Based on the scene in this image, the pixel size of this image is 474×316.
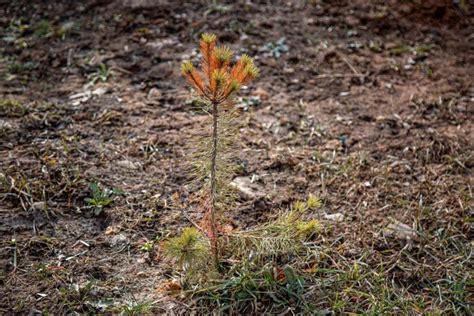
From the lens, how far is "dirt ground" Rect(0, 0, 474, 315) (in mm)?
2273

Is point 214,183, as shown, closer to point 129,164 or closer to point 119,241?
point 119,241

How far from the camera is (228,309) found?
2086 mm

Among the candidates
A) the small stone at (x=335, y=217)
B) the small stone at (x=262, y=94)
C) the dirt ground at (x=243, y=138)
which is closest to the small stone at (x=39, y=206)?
the dirt ground at (x=243, y=138)

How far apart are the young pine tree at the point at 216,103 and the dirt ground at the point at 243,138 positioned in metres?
0.38

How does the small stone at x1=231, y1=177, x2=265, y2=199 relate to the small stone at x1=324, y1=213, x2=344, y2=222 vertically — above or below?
above

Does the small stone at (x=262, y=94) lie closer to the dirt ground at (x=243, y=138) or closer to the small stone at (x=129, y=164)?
the dirt ground at (x=243, y=138)

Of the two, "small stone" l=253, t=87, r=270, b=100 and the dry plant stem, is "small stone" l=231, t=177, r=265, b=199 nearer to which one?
the dry plant stem

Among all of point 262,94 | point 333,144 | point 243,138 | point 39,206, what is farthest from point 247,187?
point 39,206

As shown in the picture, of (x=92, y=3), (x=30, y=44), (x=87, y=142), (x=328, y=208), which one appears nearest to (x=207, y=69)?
(x=328, y=208)

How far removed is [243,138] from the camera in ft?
9.97

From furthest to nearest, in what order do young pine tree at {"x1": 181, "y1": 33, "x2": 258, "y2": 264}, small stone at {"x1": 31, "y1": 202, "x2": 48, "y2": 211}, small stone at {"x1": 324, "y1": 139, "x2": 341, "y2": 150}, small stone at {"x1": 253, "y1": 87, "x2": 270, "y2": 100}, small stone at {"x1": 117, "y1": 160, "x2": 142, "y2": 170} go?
small stone at {"x1": 253, "y1": 87, "x2": 270, "y2": 100}, small stone at {"x1": 324, "y1": 139, "x2": 341, "y2": 150}, small stone at {"x1": 117, "y1": 160, "x2": 142, "y2": 170}, small stone at {"x1": 31, "y1": 202, "x2": 48, "y2": 211}, young pine tree at {"x1": 181, "y1": 33, "x2": 258, "y2": 264}

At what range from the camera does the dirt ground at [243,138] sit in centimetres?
227

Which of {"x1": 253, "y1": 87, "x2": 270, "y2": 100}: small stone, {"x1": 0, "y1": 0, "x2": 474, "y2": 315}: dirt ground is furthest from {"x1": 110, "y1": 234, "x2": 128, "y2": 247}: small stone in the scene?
{"x1": 253, "y1": 87, "x2": 270, "y2": 100}: small stone

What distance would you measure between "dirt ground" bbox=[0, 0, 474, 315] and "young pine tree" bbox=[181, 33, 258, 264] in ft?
1.25
